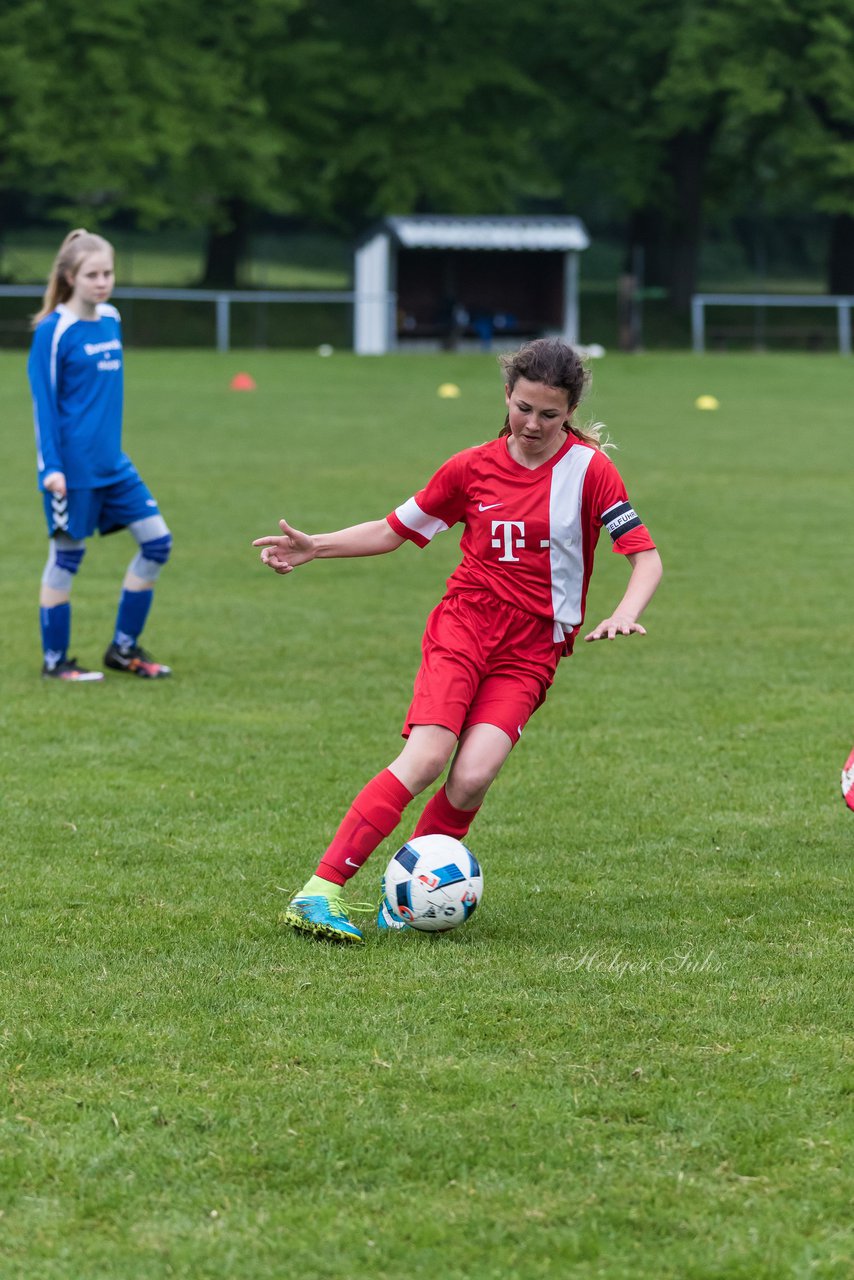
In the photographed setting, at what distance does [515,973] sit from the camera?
4.67 metres

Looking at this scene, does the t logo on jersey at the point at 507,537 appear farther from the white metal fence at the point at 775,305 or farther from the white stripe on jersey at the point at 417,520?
the white metal fence at the point at 775,305

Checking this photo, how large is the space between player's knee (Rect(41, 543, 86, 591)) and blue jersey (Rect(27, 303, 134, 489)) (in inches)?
14.2

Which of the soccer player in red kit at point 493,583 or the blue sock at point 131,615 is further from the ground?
the soccer player in red kit at point 493,583

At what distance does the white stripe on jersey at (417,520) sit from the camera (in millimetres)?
5324

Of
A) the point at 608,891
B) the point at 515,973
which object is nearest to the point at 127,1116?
the point at 515,973

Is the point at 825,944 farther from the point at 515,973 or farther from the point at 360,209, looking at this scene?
the point at 360,209

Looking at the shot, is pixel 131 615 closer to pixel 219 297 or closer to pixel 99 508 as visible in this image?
pixel 99 508

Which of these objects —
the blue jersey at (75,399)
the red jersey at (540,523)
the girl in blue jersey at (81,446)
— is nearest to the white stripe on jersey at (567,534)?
the red jersey at (540,523)

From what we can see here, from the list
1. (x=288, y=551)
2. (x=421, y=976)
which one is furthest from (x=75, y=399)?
(x=421, y=976)

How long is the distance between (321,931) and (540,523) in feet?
4.38

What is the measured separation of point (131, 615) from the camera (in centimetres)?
899

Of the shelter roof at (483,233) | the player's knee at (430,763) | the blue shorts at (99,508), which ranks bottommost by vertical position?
the player's knee at (430,763)

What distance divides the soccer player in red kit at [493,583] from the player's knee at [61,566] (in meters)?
3.96

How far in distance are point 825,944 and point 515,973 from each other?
Result: 929 mm
